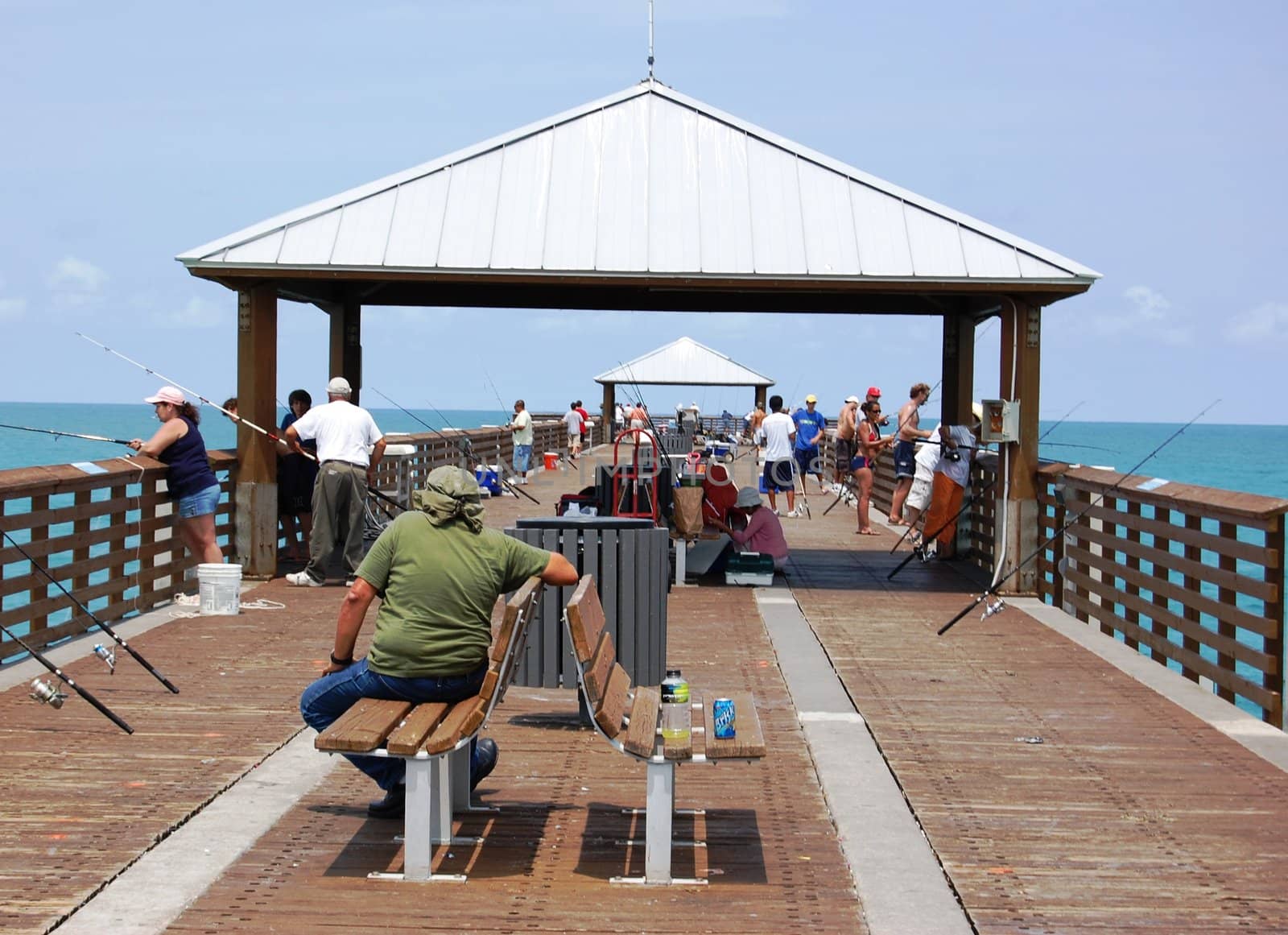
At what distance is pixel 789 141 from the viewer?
1513 centimetres

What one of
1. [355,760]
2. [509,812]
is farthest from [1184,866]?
[355,760]

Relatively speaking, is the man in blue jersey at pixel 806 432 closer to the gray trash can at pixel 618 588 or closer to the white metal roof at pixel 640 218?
the white metal roof at pixel 640 218

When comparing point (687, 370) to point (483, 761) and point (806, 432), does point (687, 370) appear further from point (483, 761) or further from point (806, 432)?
point (483, 761)

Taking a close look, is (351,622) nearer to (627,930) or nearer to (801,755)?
(627,930)

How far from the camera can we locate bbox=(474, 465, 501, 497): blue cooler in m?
24.7

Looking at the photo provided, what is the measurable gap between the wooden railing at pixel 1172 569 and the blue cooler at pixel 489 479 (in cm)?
1252

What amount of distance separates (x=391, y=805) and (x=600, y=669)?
1.08 meters

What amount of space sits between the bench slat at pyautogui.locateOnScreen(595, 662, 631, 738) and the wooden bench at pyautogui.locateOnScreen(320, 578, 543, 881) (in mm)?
368

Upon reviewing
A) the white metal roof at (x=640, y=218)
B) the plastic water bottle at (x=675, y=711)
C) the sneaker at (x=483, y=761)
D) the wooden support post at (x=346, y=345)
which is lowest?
the sneaker at (x=483, y=761)

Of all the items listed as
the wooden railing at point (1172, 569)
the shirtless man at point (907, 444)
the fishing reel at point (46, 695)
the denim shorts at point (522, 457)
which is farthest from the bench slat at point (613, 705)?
the denim shorts at point (522, 457)

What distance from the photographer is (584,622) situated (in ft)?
17.6

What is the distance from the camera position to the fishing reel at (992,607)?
11359 millimetres

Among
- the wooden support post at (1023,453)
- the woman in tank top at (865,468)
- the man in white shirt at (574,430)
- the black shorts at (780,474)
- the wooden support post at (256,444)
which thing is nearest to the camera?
the wooden support post at (1023,453)

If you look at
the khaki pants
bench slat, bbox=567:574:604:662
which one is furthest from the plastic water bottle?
the khaki pants
